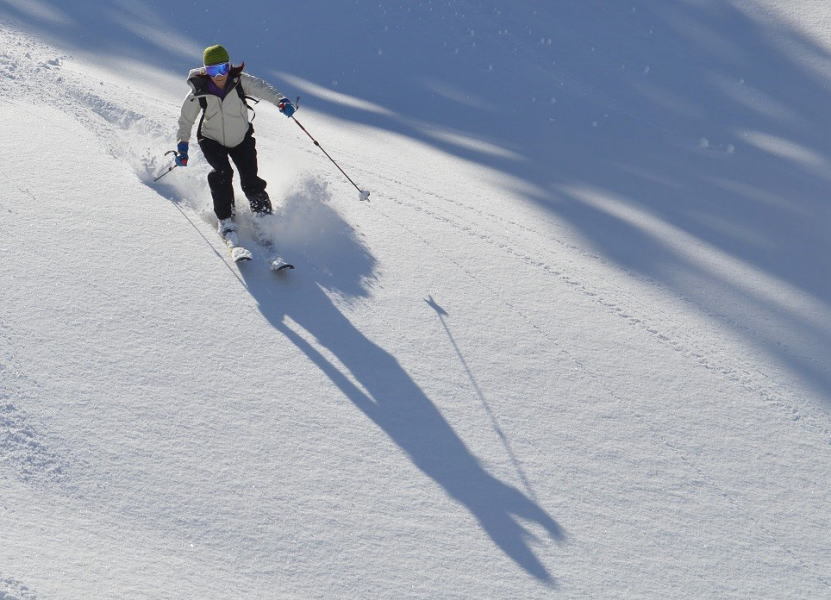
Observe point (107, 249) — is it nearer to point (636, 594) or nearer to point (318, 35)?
point (636, 594)

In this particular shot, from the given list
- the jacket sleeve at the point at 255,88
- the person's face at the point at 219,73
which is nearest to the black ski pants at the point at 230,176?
the jacket sleeve at the point at 255,88

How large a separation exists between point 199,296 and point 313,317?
29.5 inches

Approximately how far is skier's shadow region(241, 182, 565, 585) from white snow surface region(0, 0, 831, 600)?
0.02 meters

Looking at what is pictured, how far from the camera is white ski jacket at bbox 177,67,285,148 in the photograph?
6328 millimetres

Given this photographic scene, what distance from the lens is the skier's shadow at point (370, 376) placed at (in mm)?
4344

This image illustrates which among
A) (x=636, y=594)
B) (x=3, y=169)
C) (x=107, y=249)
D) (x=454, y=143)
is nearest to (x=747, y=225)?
(x=454, y=143)

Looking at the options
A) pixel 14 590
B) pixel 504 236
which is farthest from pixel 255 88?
pixel 14 590

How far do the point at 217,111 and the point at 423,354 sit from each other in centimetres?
249

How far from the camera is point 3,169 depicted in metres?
6.38

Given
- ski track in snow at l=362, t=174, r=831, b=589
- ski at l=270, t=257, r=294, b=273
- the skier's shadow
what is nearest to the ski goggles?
the skier's shadow

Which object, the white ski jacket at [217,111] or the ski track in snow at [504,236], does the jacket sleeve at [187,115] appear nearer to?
the white ski jacket at [217,111]

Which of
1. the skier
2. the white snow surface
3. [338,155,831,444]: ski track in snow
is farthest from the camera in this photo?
the skier

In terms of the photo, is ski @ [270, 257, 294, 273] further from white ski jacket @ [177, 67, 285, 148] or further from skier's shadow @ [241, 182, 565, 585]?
white ski jacket @ [177, 67, 285, 148]

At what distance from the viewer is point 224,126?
6.42 metres
